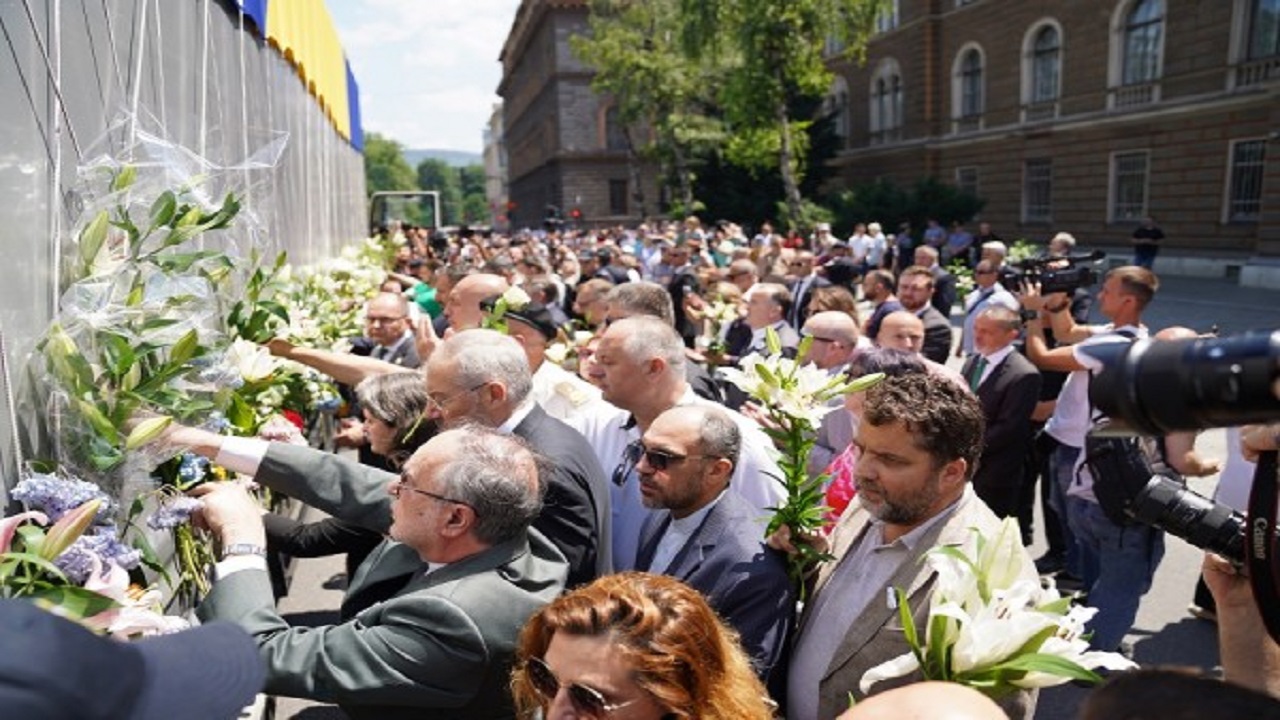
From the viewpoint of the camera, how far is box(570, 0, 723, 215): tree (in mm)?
39438

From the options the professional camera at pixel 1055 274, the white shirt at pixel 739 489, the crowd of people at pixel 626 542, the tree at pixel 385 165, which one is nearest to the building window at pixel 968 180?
the professional camera at pixel 1055 274

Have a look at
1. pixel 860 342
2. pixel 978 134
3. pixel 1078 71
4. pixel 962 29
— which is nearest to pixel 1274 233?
pixel 1078 71

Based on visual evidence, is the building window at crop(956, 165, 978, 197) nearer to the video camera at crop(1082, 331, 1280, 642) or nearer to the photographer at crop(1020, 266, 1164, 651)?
the photographer at crop(1020, 266, 1164, 651)

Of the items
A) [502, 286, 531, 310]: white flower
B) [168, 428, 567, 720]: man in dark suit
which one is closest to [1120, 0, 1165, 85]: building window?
[502, 286, 531, 310]: white flower

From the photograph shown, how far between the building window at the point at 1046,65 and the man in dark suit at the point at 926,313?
2588 cm

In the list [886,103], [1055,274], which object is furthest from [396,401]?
[886,103]

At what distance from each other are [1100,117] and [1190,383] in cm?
3019

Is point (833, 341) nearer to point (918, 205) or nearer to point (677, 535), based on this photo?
point (677, 535)

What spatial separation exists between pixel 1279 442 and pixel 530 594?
1.79 meters

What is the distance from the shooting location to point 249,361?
3.35m

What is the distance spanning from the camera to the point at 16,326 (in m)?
2.41

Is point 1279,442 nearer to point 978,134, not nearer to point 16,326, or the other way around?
point 16,326

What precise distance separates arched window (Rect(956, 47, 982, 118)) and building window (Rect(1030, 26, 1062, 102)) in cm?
279

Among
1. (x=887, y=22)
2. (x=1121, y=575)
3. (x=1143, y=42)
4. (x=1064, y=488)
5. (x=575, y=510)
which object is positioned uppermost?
(x=887, y=22)
